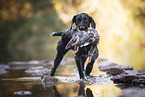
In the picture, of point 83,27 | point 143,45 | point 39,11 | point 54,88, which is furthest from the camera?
point 39,11

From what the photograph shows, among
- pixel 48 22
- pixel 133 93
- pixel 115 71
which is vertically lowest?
pixel 133 93

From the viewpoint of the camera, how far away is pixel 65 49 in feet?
19.0

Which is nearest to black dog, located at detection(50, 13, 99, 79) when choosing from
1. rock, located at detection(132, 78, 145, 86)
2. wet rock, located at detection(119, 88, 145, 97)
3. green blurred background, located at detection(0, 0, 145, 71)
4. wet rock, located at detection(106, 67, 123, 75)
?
wet rock, located at detection(106, 67, 123, 75)

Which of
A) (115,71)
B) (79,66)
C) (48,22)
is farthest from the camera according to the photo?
(48,22)

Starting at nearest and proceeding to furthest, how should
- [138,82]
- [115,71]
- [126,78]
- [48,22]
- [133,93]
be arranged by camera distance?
[133,93] → [138,82] → [126,78] → [115,71] → [48,22]

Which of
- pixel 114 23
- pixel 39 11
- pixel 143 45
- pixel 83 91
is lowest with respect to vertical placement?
pixel 83 91

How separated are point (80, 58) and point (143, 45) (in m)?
20.7

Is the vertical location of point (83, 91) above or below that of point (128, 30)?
below

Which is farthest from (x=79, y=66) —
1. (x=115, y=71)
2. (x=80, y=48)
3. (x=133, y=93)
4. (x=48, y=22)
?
(x=48, y=22)

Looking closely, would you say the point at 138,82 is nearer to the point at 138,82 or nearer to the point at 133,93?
the point at 138,82

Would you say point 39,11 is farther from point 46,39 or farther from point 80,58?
point 80,58

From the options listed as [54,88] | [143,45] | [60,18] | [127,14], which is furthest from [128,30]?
[54,88]

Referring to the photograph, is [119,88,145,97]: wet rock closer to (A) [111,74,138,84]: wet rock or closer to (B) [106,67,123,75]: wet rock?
(A) [111,74,138,84]: wet rock

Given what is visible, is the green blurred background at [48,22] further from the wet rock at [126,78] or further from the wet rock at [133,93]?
the wet rock at [133,93]
